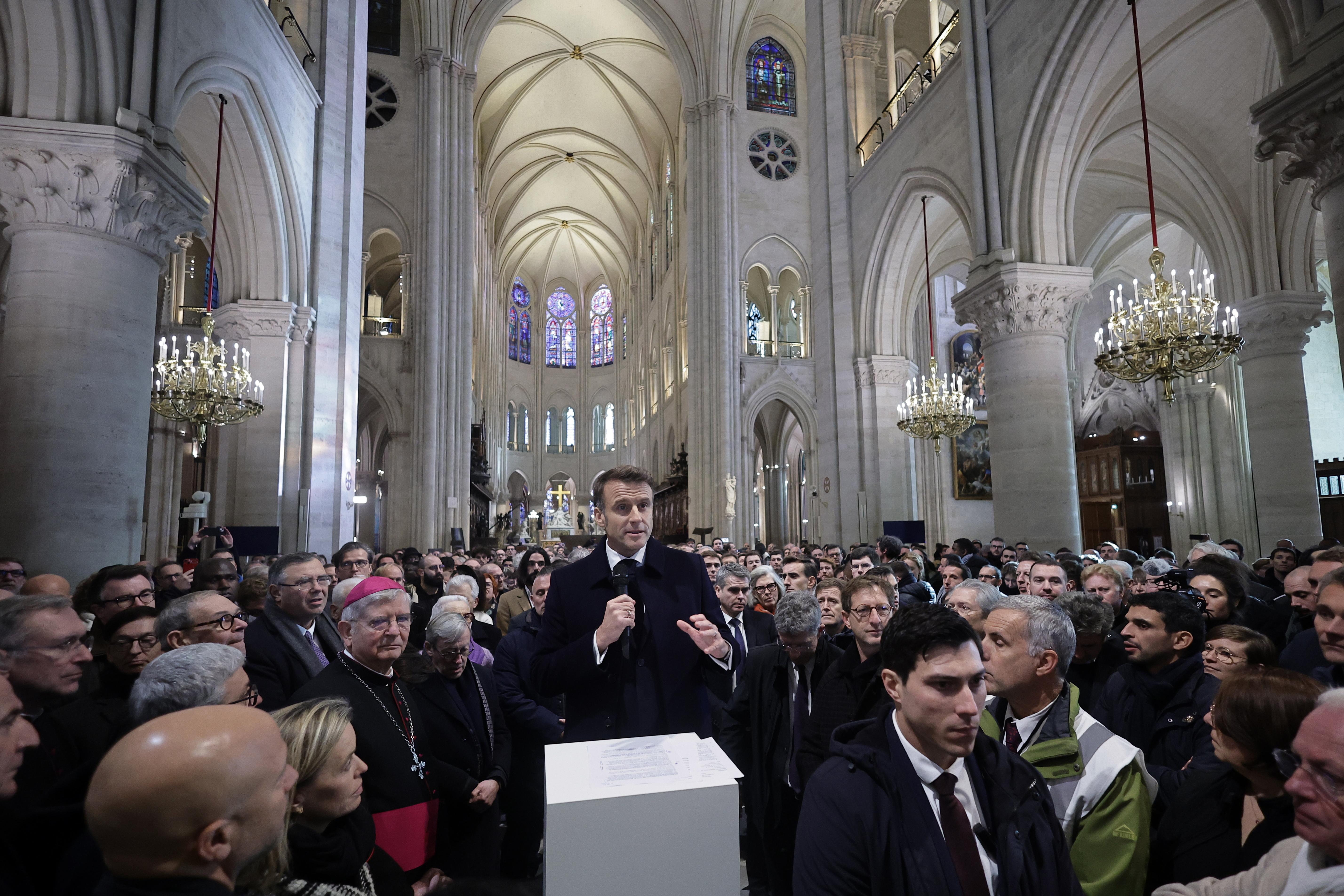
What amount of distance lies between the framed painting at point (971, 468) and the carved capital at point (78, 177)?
70.4 ft

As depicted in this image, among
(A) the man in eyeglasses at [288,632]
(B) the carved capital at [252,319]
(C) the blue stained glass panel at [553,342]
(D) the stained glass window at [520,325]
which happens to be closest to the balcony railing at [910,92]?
(B) the carved capital at [252,319]

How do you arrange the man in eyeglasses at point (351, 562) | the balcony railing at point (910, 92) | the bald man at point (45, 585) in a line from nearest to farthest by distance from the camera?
the bald man at point (45, 585)
the man in eyeglasses at point (351, 562)
the balcony railing at point (910, 92)

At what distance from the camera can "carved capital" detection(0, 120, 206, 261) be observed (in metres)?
5.93

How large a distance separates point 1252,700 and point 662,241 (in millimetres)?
31950

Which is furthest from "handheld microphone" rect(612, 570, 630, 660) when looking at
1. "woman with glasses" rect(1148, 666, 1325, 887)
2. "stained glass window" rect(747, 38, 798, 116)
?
"stained glass window" rect(747, 38, 798, 116)

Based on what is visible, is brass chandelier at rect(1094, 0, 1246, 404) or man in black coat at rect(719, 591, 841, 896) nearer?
man in black coat at rect(719, 591, 841, 896)

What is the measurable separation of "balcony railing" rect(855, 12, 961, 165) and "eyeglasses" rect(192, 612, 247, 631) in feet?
37.7

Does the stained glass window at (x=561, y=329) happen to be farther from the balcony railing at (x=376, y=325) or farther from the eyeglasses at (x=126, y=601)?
the eyeglasses at (x=126, y=601)

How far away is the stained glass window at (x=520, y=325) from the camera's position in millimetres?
45625

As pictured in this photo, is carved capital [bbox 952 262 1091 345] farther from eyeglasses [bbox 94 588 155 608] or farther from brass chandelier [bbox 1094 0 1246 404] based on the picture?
eyeglasses [bbox 94 588 155 608]

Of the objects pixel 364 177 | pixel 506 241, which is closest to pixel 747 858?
pixel 364 177

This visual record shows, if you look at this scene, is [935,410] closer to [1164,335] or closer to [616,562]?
[1164,335]

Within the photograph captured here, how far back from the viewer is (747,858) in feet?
13.0

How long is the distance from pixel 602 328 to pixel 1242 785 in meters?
46.7
